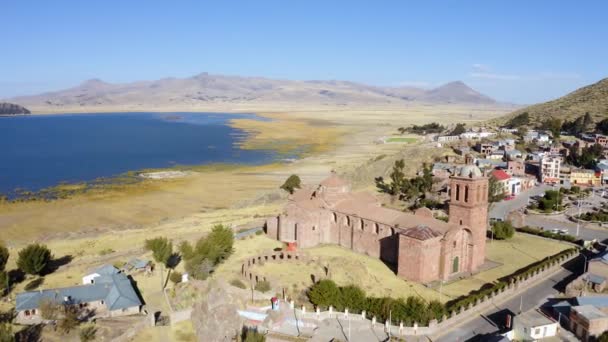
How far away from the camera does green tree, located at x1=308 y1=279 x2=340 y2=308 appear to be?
27.9 meters

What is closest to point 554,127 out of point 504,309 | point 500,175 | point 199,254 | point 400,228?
point 500,175

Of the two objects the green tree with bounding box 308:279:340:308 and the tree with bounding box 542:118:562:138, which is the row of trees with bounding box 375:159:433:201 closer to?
the green tree with bounding box 308:279:340:308

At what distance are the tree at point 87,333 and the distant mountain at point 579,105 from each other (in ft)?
380

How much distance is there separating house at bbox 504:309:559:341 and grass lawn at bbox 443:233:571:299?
19.0 feet

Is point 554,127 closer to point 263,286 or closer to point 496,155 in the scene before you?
point 496,155

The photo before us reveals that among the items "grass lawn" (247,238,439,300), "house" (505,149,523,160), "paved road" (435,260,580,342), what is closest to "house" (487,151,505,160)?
"house" (505,149,523,160)

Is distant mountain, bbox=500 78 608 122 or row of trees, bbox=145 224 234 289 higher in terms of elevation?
distant mountain, bbox=500 78 608 122

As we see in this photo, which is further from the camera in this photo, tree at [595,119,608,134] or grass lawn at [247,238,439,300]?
tree at [595,119,608,134]

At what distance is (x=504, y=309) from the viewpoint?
29.5m

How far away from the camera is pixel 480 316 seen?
1121 inches

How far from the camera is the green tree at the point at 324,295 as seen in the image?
27.9 metres

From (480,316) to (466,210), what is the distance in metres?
9.03

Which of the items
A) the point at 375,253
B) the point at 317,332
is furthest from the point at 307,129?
the point at 317,332

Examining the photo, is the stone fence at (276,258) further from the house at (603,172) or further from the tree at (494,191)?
the house at (603,172)
